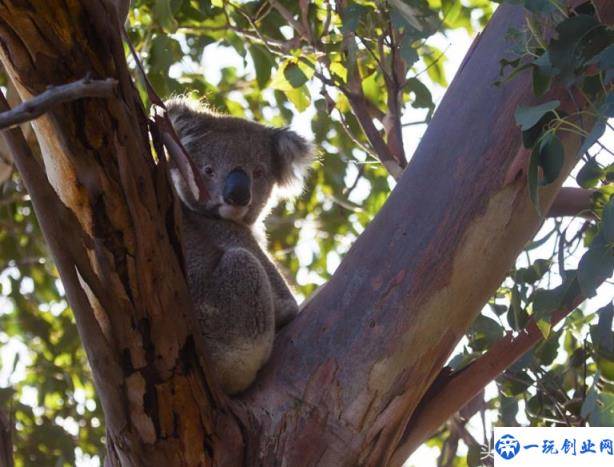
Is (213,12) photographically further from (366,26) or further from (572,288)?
(572,288)

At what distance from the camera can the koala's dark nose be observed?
11.3ft

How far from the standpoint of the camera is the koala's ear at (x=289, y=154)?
3928 millimetres

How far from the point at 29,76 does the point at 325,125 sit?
9.20 feet

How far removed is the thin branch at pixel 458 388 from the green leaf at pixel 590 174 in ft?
1.57

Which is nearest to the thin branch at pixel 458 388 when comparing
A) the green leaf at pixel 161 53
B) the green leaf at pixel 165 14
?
the green leaf at pixel 165 14

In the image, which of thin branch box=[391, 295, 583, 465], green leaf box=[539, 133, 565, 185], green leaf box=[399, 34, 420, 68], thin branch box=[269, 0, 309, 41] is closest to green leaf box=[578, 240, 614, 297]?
green leaf box=[539, 133, 565, 185]

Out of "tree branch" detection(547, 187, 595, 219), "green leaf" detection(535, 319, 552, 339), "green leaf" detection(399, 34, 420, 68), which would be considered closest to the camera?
"green leaf" detection(535, 319, 552, 339)

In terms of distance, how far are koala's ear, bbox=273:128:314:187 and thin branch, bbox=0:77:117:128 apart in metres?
2.16

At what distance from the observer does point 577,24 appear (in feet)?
6.78

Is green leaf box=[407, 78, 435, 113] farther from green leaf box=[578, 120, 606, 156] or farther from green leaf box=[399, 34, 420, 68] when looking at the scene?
green leaf box=[578, 120, 606, 156]

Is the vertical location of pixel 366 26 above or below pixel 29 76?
above

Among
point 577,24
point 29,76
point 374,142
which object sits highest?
point 374,142

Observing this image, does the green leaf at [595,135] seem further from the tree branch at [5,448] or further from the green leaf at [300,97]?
the green leaf at [300,97]

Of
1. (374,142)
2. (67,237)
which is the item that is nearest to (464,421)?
(374,142)
